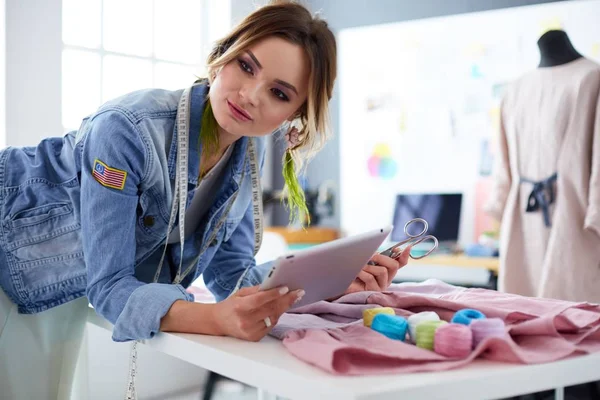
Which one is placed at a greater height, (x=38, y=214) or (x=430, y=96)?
(x=430, y=96)

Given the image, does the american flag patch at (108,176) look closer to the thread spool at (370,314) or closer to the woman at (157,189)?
the woman at (157,189)

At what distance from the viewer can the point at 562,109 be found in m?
→ 2.94

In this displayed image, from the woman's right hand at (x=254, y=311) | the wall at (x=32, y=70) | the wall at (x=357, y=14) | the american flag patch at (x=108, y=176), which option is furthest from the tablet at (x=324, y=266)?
the wall at (x=357, y=14)

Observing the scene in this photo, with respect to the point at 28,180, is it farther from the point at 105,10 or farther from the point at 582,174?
the point at 105,10

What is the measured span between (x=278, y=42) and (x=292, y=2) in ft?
0.56

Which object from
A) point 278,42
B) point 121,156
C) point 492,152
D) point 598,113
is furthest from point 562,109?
point 121,156

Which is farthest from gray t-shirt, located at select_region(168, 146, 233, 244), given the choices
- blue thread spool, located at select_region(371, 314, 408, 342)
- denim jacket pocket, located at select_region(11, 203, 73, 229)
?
blue thread spool, located at select_region(371, 314, 408, 342)

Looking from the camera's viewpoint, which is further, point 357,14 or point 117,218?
point 357,14

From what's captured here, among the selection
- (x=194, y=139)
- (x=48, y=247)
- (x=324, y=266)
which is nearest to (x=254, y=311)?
(x=324, y=266)

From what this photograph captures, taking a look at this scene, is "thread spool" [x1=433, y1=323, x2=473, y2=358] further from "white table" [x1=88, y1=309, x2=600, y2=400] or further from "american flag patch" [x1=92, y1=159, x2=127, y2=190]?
"american flag patch" [x1=92, y1=159, x2=127, y2=190]

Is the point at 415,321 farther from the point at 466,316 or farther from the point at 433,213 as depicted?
the point at 433,213

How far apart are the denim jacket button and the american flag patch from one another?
15 cm

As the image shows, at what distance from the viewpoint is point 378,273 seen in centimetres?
131

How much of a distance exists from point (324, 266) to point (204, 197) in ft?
Result: 1.71
